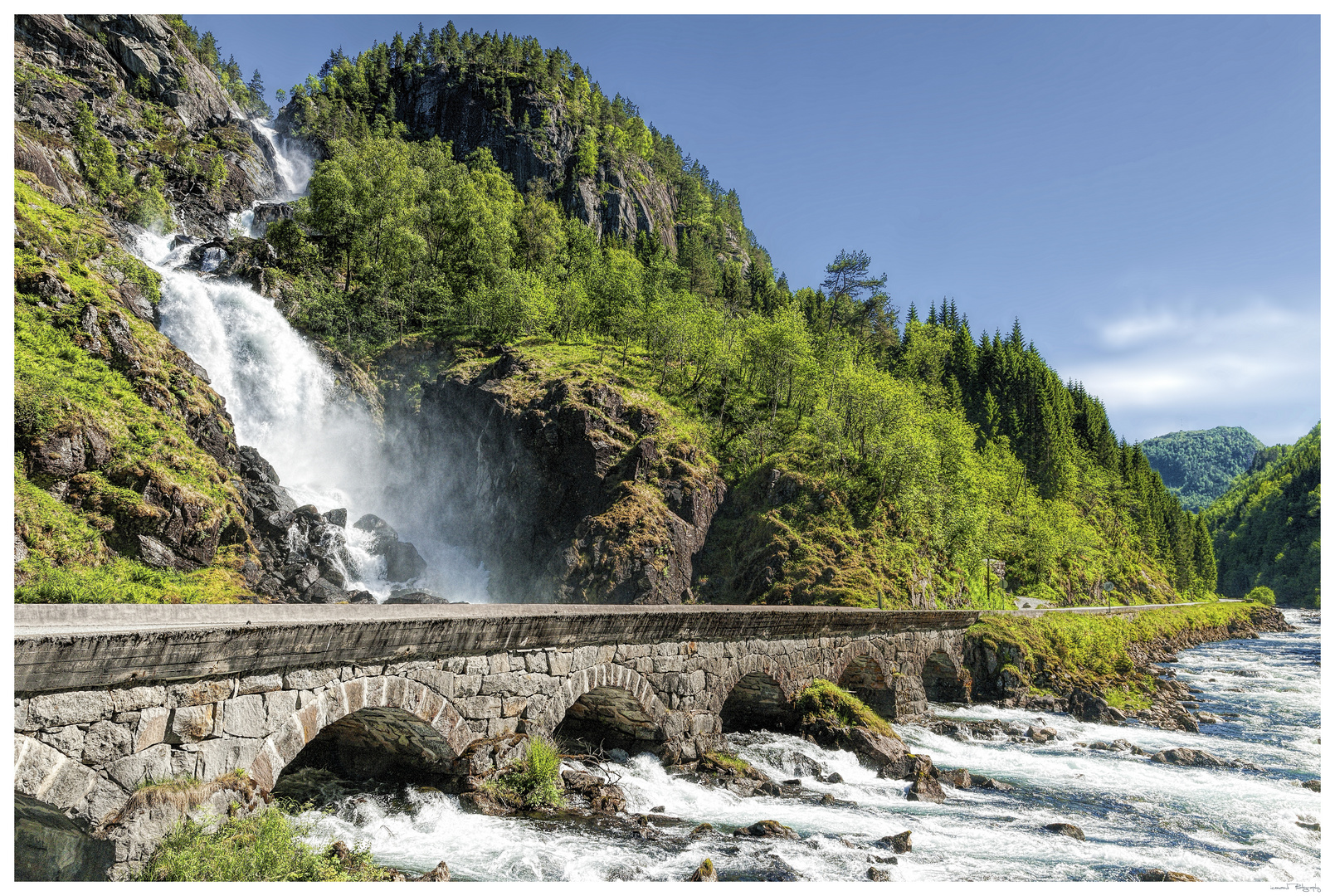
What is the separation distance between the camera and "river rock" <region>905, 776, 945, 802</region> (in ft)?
47.7

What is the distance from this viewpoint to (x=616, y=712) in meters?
14.4

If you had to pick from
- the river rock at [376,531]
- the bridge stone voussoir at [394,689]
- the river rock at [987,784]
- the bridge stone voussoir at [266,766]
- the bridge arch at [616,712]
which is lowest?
the river rock at [987,784]

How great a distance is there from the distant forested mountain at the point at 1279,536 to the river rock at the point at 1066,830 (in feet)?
346

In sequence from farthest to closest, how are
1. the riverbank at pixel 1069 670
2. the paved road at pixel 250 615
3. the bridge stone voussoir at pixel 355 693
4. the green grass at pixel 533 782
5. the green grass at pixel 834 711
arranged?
the riverbank at pixel 1069 670 < the green grass at pixel 834 711 < the green grass at pixel 533 782 < the bridge stone voussoir at pixel 355 693 < the paved road at pixel 250 615

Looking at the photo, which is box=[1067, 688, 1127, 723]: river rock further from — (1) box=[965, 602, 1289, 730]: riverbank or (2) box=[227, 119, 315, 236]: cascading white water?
(2) box=[227, 119, 315, 236]: cascading white water

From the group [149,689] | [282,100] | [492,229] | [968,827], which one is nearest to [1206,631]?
[968,827]

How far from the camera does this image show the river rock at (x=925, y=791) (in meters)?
14.5

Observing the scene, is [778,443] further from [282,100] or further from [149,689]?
[282,100]

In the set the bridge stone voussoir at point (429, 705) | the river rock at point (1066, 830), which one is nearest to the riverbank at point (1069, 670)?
the river rock at point (1066, 830)

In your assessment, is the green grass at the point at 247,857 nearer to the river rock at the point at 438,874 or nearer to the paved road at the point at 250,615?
the river rock at the point at 438,874

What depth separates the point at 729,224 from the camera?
12025 centimetres

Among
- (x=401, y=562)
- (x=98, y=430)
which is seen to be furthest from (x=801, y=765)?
(x=98, y=430)

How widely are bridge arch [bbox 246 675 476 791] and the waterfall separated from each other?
21.5 meters

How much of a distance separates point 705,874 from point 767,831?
240 centimetres
